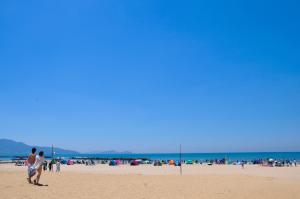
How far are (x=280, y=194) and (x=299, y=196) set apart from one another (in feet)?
2.28

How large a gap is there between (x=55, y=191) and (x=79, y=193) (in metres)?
0.87

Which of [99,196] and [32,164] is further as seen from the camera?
[32,164]

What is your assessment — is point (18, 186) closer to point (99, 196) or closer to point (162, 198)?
point (99, 196)

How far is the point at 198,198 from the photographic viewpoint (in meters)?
11.0

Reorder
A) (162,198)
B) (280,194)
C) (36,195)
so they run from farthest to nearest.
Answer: (280,194)
(162,198)
(36,195)

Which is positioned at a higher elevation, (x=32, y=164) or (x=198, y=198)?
(x=32, y=164)

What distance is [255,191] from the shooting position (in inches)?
519

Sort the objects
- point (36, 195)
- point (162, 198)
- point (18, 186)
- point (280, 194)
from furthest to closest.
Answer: point (280, 194) → point (18, 186) → point (162, 198) → point (36, 195)

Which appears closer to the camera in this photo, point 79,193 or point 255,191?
point 79,193

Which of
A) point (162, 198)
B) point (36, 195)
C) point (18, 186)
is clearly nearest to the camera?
point (36, 195)

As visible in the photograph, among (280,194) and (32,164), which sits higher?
(32,164)

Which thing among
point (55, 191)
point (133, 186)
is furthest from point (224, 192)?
point (55, 191)

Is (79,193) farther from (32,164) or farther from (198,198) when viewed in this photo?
(198,198)

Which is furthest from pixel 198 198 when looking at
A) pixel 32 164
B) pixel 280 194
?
pixel 32 164
